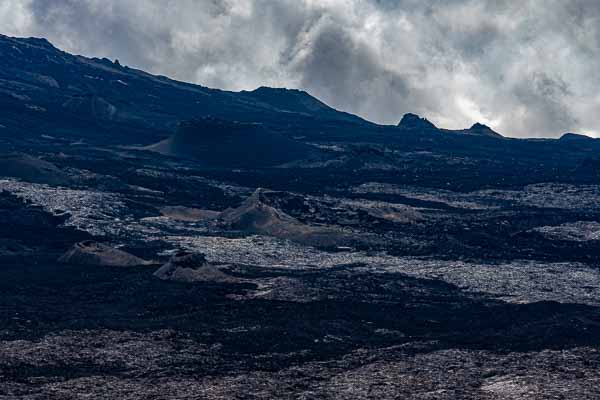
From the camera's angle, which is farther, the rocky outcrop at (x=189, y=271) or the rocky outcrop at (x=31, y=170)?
the rocky outcrop at (x=31, y=170)

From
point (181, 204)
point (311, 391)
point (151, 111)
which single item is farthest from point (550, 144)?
point (311, 391)

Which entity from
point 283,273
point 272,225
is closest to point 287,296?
point 283,273

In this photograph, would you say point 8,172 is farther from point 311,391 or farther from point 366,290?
point 311,391

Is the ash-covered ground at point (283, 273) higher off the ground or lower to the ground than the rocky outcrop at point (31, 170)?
lower

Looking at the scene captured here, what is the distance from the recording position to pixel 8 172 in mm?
99562

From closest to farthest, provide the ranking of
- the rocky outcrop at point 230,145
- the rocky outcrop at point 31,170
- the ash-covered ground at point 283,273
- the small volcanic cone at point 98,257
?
1. the ash-covered ground at point 283,273
2. the small volcanic cone at point 98,257
3. the rocky outcrop at point 31,170
4. the rocky outcrop at point 230,145

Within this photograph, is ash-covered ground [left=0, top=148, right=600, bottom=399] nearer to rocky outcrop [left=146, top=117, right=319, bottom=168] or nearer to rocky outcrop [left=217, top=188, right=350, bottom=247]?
rocky outcrop [left=217, top=188, right=350, bottom=247]

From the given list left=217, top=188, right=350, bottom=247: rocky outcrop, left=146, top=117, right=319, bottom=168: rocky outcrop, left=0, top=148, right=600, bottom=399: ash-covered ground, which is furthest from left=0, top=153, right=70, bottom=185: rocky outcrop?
left=146, top=117, right=319, bottom=168: rocky outcrop

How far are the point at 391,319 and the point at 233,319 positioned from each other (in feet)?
27.7

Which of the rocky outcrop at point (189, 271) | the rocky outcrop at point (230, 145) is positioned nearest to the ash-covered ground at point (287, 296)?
the rocky outcrop at point (189, 271)

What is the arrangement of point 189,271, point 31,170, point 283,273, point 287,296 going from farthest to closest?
point 31,170 < point 283,273 < point 189,271 < point 287,296

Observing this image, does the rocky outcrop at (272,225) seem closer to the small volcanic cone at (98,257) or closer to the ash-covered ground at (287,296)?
the ash-covered ground at (287,296)

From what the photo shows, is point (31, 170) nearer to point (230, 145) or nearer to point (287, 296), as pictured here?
point (230, 145)

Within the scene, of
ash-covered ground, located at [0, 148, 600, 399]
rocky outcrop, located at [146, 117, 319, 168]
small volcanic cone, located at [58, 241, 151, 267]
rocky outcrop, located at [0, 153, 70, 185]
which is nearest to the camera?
ash-covered ground, located at [0, 148, 600, 399]
